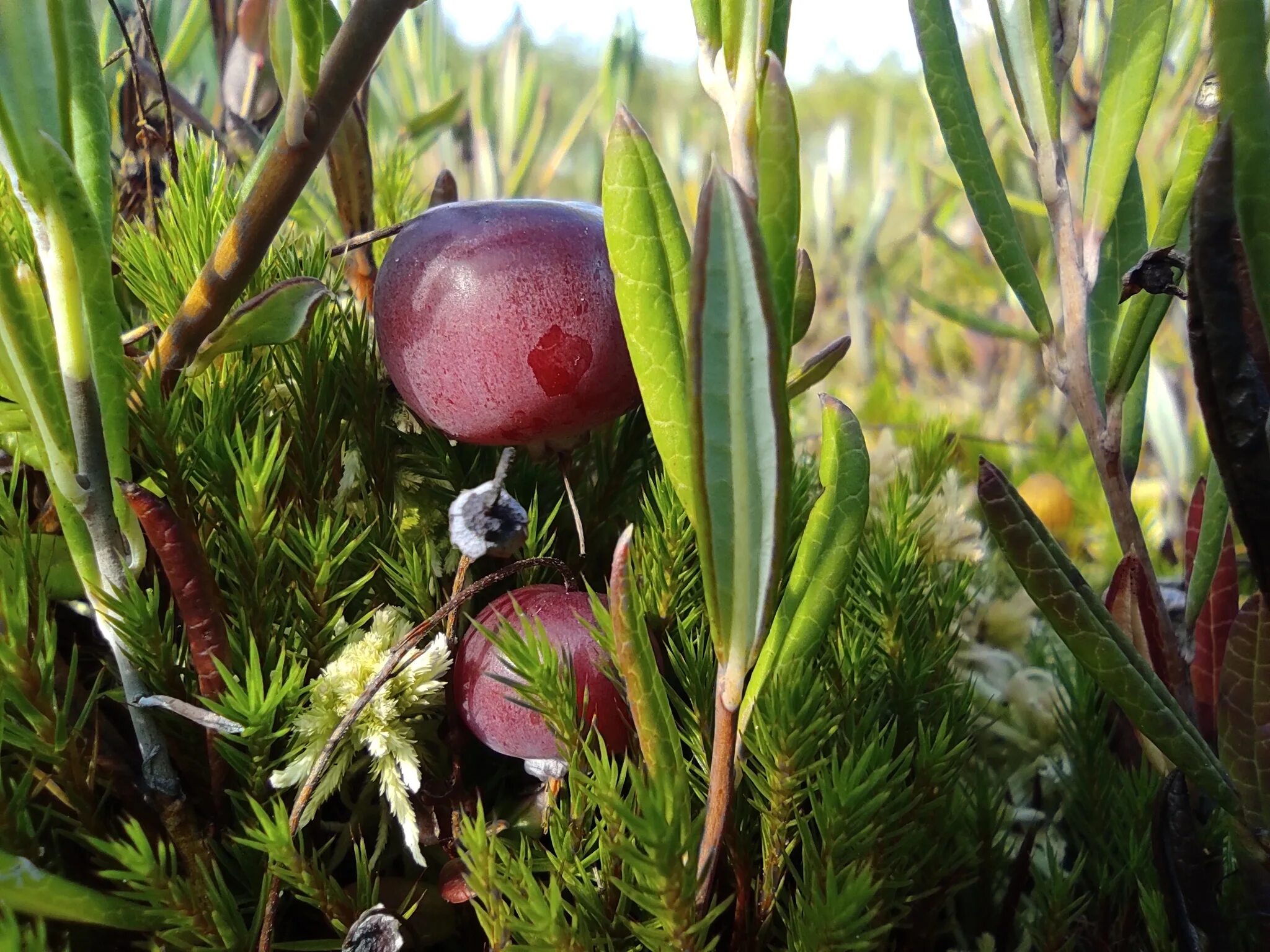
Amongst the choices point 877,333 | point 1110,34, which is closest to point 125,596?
point 1110,34

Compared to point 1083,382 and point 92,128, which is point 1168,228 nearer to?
point 1083,382

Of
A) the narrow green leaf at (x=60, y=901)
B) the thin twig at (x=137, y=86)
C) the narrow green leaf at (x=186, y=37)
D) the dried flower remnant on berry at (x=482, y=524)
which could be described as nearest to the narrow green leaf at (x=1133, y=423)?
the dried flower remnant on berry at (x=482, y=524)

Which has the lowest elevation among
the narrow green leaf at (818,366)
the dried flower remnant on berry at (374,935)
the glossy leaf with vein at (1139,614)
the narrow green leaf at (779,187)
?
the dried flower remnant on berry at (374,935)

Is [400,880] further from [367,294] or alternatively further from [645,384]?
[367,294]

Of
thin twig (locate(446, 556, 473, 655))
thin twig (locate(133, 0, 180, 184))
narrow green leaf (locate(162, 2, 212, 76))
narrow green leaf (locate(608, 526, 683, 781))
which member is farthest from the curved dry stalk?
narrow green leaf (locate(162, 2, 212, 76))

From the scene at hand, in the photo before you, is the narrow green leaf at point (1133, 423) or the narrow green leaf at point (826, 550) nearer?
the narrow green leaf at point (826, 550)

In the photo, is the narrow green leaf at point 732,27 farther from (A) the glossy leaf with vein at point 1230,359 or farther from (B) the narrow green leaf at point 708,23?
(A) the glossy leaf with vein at point 1230,359

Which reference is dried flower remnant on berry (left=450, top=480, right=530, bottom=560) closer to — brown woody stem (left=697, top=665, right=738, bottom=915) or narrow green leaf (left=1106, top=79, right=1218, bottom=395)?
brown woody stem (left=697, top=665, right=738, bottom=915)
